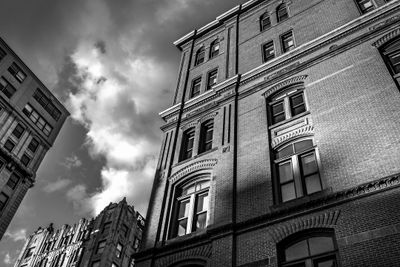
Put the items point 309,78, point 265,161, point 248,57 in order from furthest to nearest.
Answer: point 248,57, point 309,78, point 265,161

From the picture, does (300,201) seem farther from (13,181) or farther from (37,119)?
(37,119)

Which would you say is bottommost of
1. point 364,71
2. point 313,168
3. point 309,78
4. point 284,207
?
point 284,207

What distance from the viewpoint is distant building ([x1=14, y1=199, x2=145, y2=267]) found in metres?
51.3

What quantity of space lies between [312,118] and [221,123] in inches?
211

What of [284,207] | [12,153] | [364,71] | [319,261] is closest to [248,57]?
[364,71]

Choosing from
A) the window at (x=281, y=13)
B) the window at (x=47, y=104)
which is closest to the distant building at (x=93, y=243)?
the window at (x=47, y=104)

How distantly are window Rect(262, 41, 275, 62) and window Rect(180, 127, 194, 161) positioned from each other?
21.2ft

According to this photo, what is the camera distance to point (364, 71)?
16531mm

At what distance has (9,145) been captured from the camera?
44344 mm

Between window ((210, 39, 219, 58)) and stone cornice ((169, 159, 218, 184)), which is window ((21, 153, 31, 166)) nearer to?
window ((210, 39, 219, 58))

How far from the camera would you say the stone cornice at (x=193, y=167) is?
18416 millimetres

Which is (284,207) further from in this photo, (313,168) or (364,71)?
(364,71)

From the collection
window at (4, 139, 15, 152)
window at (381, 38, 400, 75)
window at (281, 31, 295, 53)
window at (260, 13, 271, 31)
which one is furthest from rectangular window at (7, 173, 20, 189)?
window at (381, 38, 400, 75)

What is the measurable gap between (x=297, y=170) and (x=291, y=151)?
4.22 feet
